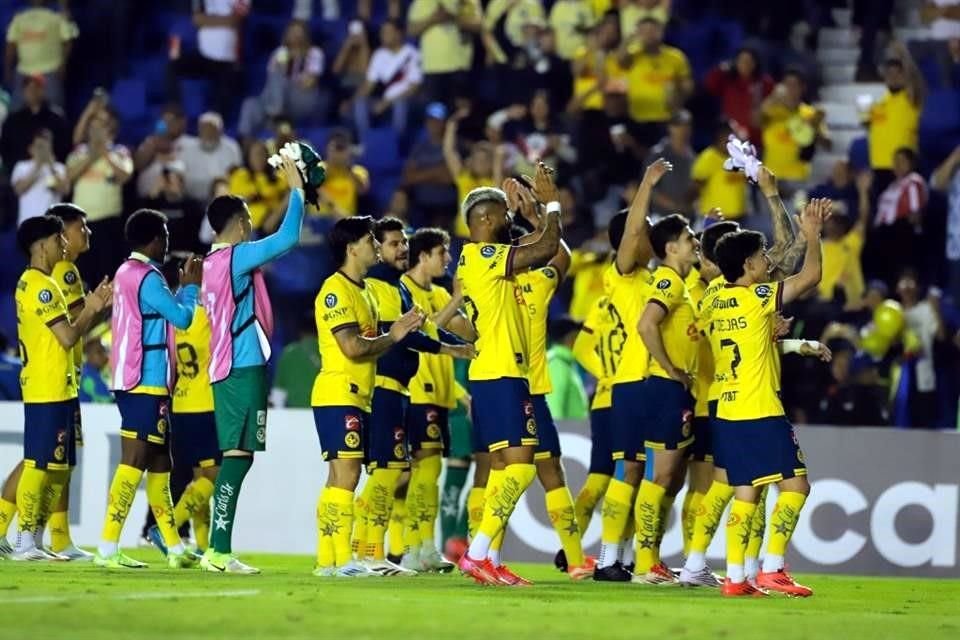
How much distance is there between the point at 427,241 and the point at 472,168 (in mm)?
7820

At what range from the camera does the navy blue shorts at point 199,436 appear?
14617 mm

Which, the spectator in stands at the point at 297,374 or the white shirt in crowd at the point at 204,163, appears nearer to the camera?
the spectator in stands at the point at 297,374

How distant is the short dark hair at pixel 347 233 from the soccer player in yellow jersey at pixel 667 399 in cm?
191

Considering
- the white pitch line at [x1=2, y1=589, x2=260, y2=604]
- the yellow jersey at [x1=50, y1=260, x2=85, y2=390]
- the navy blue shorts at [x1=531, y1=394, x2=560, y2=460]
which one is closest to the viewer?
the white pitch line at [x1=2, y1=589, x2=260, y2=604]

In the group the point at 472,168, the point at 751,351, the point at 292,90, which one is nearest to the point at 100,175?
the point at 292,90

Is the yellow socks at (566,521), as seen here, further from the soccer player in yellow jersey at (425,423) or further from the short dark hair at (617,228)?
the short dark hair at (617,228)

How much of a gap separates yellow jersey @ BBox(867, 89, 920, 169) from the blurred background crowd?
31mm

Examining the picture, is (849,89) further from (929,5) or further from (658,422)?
(658,422)

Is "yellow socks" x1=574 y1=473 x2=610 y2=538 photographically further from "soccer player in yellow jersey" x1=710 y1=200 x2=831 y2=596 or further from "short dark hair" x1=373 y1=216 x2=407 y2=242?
"short dark hair" x1=373 y1=216 x2=407 y2=242

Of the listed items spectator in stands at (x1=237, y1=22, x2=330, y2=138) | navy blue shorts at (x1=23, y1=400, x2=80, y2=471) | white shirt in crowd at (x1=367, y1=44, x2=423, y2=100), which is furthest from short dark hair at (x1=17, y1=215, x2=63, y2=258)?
white shirt in crowd at (x1=367, y1=44, x2=423, y2=100)

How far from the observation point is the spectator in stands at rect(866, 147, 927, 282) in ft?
70.3

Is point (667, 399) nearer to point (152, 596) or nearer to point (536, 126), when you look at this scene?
point (152, 596)

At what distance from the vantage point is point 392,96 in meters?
24.0

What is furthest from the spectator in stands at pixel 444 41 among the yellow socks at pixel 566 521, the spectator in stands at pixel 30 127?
the yellow socks at pixel 566 521
